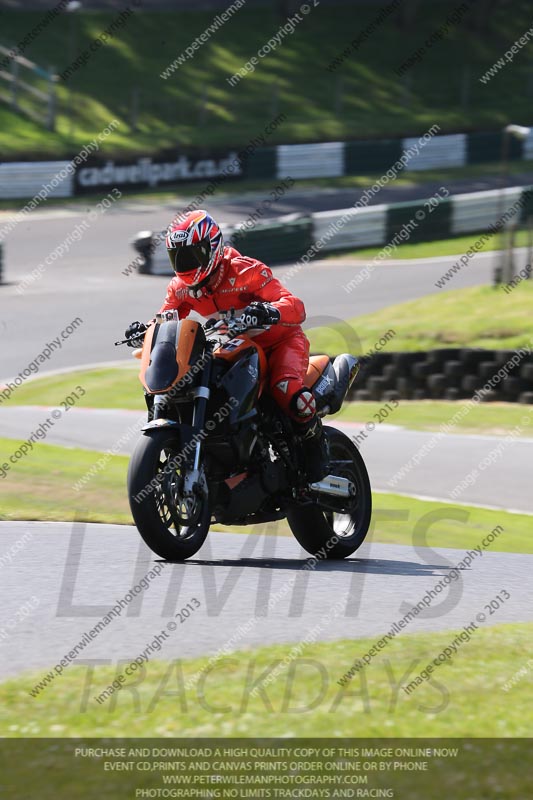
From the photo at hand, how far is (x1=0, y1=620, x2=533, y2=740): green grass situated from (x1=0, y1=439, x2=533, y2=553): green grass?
3.76m

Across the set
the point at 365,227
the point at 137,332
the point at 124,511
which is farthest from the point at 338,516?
the point at 365,227

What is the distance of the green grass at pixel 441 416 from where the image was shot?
46.8ft

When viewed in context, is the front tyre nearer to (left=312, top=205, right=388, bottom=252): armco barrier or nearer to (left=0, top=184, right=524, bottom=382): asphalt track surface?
(left=0, top=184, right=524, bottom=382): asphalt track surface

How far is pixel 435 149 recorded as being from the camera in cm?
3606

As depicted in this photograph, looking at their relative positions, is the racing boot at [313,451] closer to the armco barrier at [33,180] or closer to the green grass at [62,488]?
the green grass at [62,488]

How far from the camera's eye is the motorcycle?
261 inches

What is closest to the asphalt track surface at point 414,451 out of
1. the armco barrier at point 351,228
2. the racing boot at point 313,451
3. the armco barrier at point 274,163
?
the racing boot at point 313,451

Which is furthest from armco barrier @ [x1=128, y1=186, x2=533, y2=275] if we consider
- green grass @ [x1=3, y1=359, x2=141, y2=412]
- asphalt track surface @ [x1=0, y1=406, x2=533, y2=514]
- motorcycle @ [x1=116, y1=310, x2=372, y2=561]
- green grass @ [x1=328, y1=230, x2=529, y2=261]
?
motorcycle @ [x1=116, y1=310, x2=372, y2=561]

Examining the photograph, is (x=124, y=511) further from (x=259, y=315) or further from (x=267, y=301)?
(x=259, y=315)

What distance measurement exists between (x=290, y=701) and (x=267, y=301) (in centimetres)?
330

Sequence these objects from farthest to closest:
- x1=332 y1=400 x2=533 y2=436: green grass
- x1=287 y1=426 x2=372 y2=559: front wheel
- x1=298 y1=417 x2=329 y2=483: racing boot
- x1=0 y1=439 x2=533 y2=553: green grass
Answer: x1=332 y1=400 x2=533 y2=436: green grass, x1=0 y1=439 x2=533 y2=553: green grass, x1=287 y1=426 x2=372 y2=559: front wheel, x1=298 y1=417 x2=329 y2=483: racing boot

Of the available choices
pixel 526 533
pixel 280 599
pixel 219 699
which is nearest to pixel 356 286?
pixel 526 533
